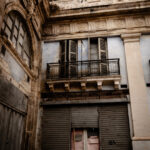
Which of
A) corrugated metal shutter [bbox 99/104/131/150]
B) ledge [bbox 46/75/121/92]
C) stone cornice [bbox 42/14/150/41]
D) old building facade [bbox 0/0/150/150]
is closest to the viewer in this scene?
old building facade [bbox 0/0/150/150]

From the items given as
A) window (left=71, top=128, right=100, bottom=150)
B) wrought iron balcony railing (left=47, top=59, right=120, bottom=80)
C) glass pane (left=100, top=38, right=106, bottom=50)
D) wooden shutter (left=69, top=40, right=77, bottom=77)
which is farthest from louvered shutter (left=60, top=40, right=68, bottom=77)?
window (left=71, top=128, right=100, bottom=150)

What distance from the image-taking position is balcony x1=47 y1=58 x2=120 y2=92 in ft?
24.6

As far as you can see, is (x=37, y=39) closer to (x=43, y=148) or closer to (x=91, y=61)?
(x=91, y=61)

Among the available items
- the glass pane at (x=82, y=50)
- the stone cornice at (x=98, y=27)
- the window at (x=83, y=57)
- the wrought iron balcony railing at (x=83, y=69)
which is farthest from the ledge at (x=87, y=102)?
the stone cornice at (x=98, y=27)

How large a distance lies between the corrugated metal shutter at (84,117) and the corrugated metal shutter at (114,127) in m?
0.25

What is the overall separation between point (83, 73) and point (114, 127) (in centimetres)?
265

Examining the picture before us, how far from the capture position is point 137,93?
727 centimetres

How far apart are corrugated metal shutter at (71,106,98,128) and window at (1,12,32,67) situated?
2962 mm

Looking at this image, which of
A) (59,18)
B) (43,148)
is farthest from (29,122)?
(59,18)

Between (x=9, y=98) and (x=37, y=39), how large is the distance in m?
3.89

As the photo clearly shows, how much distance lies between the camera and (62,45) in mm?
8883

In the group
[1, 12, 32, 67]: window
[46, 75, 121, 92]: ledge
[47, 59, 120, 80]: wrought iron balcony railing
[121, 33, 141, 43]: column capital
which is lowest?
[46, 75, 121, 92]: ledge

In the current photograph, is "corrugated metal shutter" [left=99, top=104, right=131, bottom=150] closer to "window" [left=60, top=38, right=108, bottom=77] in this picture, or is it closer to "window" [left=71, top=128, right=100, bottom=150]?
"window" [left=71, top=128, right=100, bottom=150]

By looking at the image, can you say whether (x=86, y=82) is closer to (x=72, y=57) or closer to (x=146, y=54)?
(x=72, y=57)
